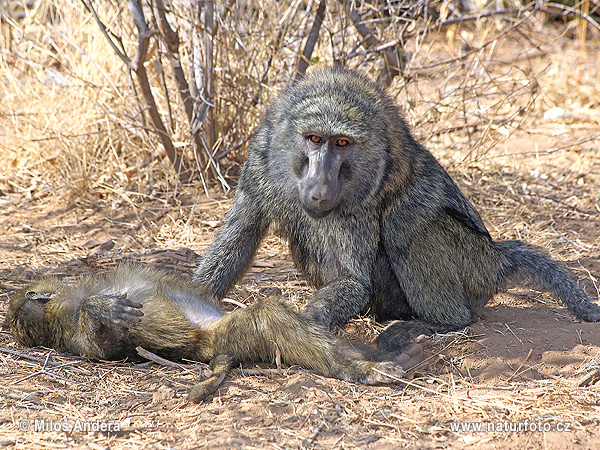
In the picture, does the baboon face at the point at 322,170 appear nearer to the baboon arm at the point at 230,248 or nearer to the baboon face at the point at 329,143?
the baboon face at the point at 329,143

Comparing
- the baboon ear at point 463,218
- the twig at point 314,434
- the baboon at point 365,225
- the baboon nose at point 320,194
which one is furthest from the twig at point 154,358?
the baboon ear at point 463,218

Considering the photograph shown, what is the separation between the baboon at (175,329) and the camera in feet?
8.58

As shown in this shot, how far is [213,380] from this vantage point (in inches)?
96.9

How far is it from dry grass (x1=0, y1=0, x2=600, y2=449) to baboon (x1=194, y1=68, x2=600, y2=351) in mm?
201

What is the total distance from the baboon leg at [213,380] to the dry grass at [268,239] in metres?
0.05

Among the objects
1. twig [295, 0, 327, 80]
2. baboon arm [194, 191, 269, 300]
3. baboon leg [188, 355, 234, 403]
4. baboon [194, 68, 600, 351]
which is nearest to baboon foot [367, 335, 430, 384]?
baboon [194, 68, 600, 351]

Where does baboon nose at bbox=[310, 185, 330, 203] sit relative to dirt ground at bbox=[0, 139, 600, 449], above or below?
above

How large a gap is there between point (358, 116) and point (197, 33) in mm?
1838

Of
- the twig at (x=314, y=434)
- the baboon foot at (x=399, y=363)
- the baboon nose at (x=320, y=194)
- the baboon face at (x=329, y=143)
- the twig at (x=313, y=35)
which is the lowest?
the twig at (x=314, y=434)

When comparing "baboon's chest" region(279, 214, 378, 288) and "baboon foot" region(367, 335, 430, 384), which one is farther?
"baboon's chest" region(279, 214, 378, 288)

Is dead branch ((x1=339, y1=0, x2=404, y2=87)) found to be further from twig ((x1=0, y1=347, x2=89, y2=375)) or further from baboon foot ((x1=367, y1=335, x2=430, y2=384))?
twig ((x1=0, y1=347, x2=89, y2=375))

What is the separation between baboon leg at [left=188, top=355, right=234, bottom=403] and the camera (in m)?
2.38

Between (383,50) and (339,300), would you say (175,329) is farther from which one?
(383,50)

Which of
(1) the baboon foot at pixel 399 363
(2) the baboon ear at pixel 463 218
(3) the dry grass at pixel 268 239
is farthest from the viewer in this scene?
(2) the baboon ear at pixel 463 218
